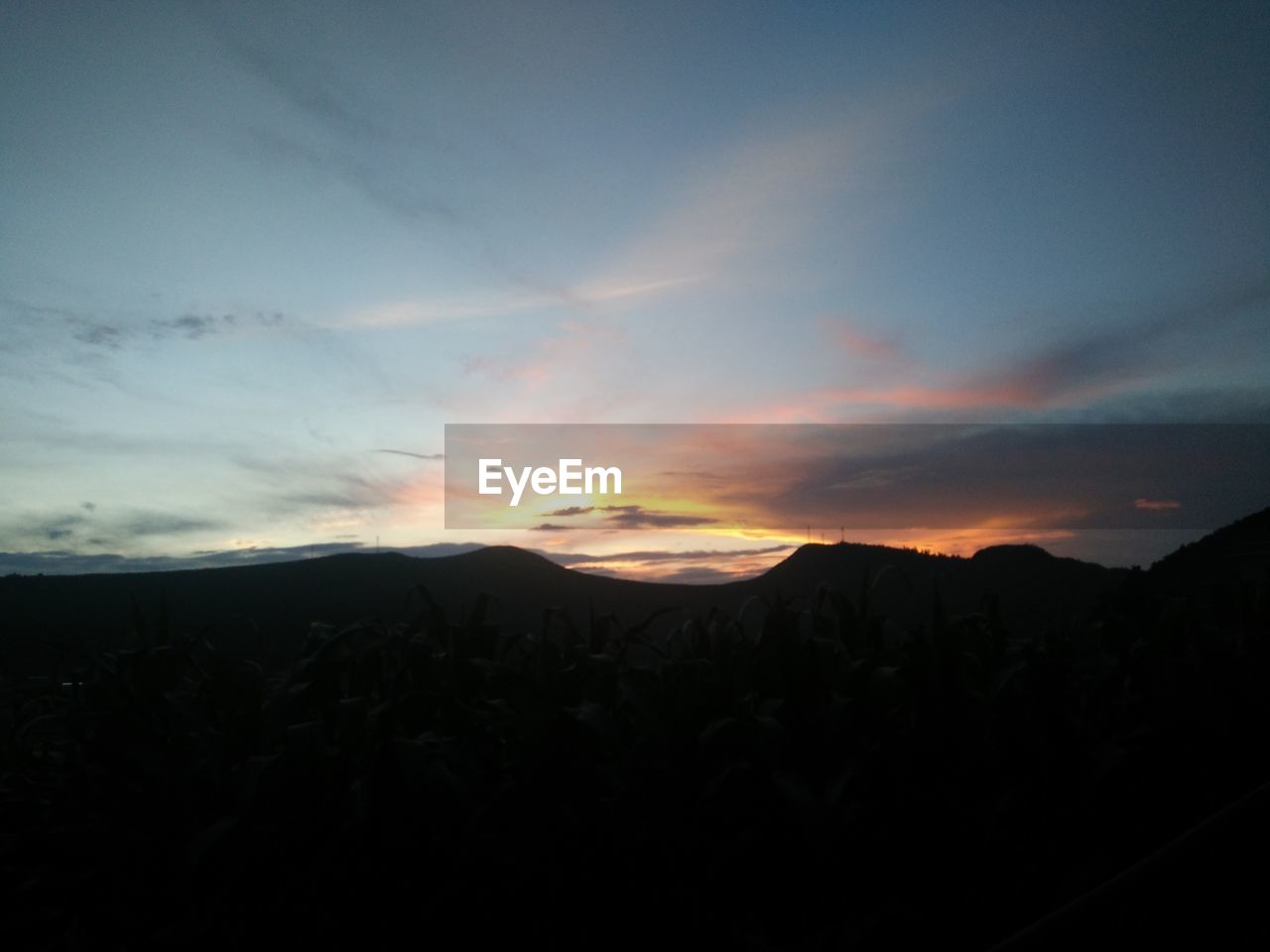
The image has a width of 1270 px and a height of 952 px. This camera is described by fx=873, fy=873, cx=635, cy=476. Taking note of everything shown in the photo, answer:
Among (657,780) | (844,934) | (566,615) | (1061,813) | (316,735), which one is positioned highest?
(566,615)

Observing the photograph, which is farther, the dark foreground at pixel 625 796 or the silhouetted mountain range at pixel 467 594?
the silhouetted mountain range at pixel 467 594

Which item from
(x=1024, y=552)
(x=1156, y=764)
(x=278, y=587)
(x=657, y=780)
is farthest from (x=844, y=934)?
(x=278, y=587)

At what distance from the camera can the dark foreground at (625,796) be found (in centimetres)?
213

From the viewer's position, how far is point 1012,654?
315 cm

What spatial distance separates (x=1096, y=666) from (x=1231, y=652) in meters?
0.53

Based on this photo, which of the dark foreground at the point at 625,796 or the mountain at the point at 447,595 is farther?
the mountain at the point at 447,595

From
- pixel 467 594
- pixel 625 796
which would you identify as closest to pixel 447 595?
pixel 467 594

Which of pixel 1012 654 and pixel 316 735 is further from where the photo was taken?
pixel 1012 654

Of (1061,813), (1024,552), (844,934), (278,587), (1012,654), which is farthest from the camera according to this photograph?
(278,587)

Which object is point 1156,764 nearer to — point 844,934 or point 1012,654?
point 1012,654

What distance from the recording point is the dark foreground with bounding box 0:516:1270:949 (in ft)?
7.00

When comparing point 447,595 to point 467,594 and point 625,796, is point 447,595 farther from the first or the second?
point 625,796

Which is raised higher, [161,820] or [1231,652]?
[1231,652]

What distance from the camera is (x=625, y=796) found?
224 centimetres
